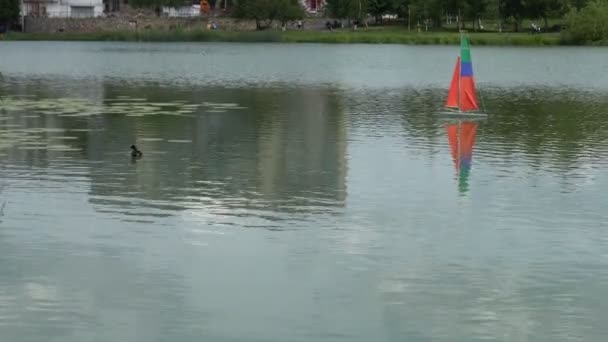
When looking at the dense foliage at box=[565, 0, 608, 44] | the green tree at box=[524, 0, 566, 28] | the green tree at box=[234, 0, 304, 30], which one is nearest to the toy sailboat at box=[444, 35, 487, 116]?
the dense foliage at box=[565, 0, 608, 44]

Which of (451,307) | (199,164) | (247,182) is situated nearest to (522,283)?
(451,307)

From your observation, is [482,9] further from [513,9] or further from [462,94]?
[462,94]

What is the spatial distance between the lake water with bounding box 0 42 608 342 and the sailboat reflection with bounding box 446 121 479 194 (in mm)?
124

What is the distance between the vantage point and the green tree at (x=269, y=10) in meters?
189

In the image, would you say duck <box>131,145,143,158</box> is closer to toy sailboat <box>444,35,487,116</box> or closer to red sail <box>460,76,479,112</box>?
toy sailboat <box>444,35,487,116</box>

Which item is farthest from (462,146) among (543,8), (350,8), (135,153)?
(350,8)

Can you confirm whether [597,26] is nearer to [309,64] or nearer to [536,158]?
[309,64]

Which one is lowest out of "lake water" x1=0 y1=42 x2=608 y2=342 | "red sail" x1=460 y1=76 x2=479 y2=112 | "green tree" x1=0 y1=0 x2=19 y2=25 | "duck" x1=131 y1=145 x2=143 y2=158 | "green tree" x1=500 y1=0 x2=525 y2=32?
"lake water" x1=0 y1=42 x2=608 y2=342

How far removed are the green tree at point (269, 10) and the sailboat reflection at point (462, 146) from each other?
14493 centimetres

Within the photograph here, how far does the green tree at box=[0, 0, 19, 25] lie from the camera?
191500mm

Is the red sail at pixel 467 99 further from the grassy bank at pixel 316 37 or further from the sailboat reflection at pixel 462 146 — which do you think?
the grassy bank at pixel 316 37

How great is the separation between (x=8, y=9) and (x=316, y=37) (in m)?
53.9

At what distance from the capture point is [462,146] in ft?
124

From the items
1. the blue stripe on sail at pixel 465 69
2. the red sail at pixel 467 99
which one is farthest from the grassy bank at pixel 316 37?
the blue stripe on sail at pixel 465 69
